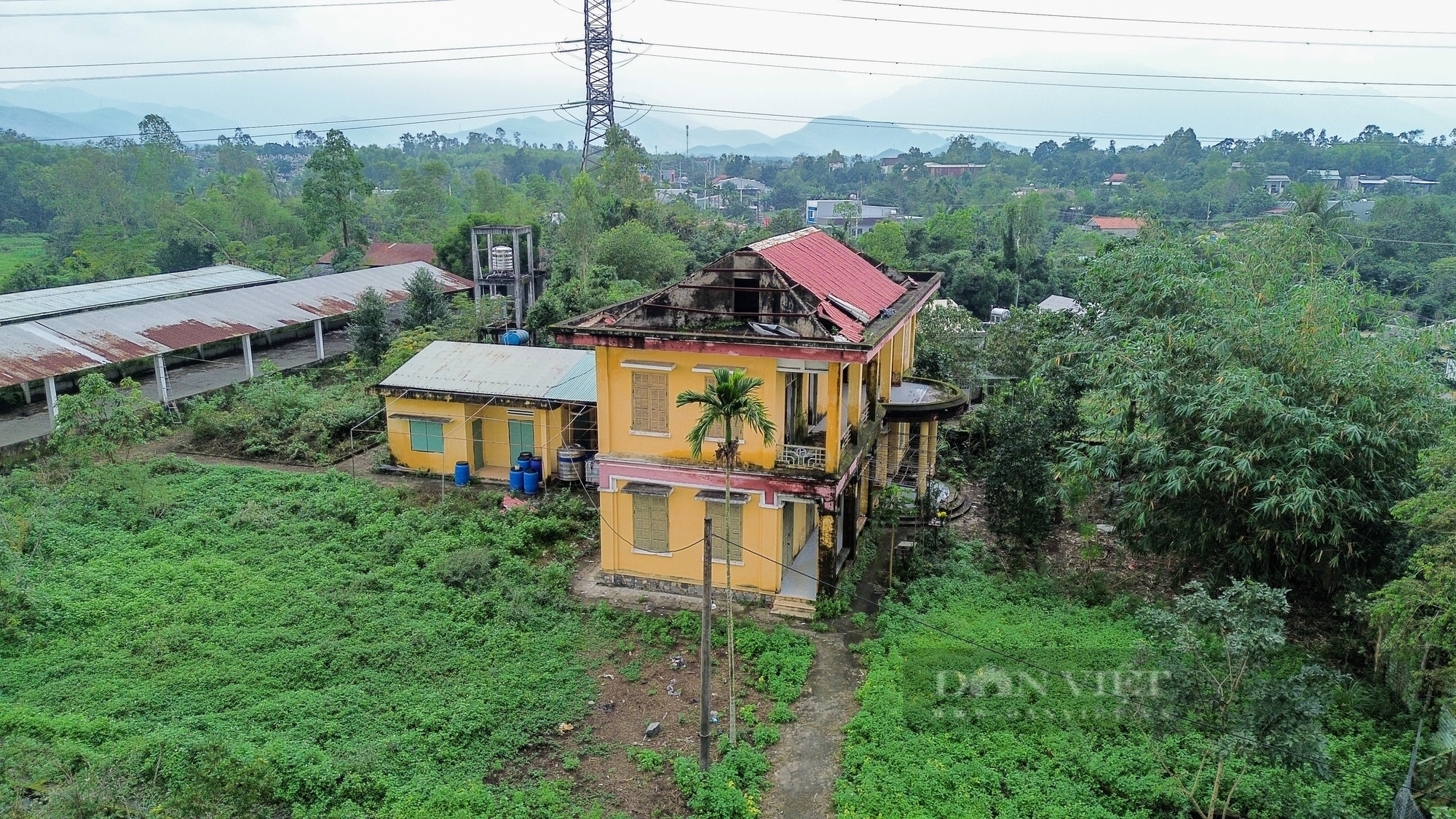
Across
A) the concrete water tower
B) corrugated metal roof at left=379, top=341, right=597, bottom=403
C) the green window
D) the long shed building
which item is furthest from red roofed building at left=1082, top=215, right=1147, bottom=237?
the green window

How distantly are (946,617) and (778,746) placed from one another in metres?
4.32

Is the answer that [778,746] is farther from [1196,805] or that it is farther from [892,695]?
[1196,805]

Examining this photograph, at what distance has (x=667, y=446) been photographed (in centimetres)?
1656

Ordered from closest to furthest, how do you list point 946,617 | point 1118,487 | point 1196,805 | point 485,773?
point 1196,805
point 485,773
point 946,617
point 1118,487

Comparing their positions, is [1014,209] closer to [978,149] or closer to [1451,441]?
[1451,441]

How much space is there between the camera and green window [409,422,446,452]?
2252 centimetres

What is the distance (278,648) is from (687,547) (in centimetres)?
682

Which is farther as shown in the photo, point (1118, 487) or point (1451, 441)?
point (1118, 487)

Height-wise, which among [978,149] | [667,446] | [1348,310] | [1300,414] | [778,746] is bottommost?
[778,746]

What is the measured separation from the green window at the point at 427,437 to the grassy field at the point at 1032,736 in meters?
12.2

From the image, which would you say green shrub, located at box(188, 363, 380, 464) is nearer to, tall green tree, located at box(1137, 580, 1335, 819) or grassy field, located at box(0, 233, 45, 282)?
tall green tree, located at box(1137, 580, 1335, 819)

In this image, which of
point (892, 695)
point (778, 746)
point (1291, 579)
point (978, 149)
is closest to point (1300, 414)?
point (1291, 579)

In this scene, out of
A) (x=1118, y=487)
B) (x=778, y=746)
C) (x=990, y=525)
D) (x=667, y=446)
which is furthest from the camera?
(x=1118, y=487)

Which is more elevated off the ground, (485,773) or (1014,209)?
(1014,209)
